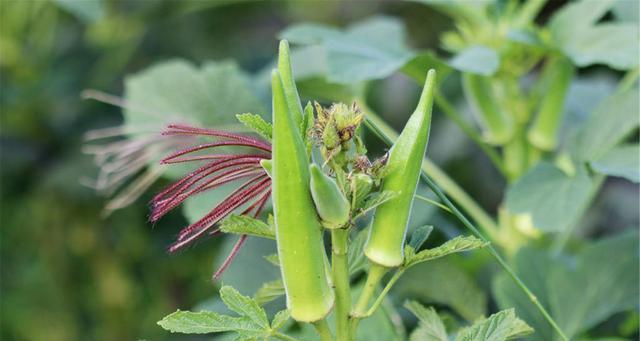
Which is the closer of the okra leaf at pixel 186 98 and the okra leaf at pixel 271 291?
the okra leaf at pixel 271 291

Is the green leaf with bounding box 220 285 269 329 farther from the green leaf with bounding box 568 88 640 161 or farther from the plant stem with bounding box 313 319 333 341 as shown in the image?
the green leaf with bounding box 568 88 640 161

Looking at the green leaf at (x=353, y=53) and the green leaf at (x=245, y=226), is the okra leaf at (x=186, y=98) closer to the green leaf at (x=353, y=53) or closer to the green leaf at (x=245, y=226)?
the green leaf at (x=353, y=53)

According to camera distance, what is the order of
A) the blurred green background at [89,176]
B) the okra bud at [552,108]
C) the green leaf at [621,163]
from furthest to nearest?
the blurred green background at [89,176] → the okra bud at [552,108] → the green leaf at [621,163]

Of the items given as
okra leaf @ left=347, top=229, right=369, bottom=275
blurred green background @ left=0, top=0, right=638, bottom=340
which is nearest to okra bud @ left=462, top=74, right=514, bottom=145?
okra leaf @ left=347, top=229, right=369, bottom=275

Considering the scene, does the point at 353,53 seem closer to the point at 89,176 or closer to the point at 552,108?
the point at 552,108

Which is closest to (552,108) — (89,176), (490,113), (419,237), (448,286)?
(490,113)

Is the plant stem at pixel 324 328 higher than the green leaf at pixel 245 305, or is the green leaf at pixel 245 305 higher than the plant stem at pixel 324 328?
the green leaf at pixel 245 305

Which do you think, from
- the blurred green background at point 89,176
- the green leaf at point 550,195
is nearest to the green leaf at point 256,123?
the green leaf at point 550,195
